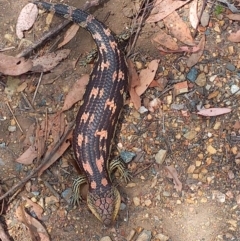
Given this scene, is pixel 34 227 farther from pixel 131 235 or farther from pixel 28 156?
pixel 131 235

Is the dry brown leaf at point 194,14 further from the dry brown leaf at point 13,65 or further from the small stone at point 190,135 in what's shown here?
the dry brown leaf at point 13,65

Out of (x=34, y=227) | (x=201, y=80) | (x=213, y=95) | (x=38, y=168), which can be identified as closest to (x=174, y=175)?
(x=213, y=95)

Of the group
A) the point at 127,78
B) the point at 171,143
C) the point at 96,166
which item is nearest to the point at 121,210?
the point at 96,166

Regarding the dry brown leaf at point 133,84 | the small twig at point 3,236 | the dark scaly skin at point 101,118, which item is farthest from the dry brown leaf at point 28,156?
the dry brown leaf at point 133,84

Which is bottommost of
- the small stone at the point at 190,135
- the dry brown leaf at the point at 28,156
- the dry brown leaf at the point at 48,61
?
the small stone at the point at 190,135

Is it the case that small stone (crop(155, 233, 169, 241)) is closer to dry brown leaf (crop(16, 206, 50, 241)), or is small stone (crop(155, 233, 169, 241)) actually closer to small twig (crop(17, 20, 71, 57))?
dry brown leaf (crop(16, 206, 50, 241))

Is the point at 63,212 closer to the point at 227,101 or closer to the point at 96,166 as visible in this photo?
the point at 96,166
